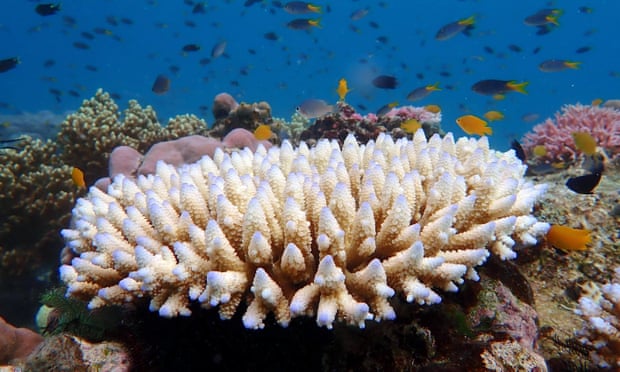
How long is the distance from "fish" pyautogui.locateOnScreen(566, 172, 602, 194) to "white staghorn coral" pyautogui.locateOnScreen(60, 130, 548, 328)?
1.49 m

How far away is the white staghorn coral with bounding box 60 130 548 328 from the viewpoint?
176 cm

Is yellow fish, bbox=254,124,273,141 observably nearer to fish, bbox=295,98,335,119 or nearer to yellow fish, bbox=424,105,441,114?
fish, bbox=295,98,335,119

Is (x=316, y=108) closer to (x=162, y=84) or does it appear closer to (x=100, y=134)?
(x=100, y=134)

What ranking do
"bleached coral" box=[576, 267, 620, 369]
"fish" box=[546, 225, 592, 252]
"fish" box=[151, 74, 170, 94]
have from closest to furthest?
"bleached coral" box=[576, 267, 620, 369], "fish" box=[546, 225, 592, 252], "fish" box=[151, 74, 170, 94]

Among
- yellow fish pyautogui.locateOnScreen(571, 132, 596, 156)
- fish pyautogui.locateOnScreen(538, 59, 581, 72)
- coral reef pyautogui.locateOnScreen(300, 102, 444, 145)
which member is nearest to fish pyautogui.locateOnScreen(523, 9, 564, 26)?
fish pyautogui.locateOnScreen(538, 59, 581, 72)

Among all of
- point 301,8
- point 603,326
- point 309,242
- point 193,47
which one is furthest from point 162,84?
point 603,326

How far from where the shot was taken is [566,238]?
2.85 metres

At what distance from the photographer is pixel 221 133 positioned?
27.2 feet

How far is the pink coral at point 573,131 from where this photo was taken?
597 cm

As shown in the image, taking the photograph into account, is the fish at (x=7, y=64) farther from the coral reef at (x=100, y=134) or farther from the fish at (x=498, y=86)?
the fish at (x=498, y=86)

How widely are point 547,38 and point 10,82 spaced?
153030mm

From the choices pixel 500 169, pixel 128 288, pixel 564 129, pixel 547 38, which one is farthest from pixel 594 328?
pixel 547 38

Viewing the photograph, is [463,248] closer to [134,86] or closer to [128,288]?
[128,288]

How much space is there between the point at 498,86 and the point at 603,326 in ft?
23.4
